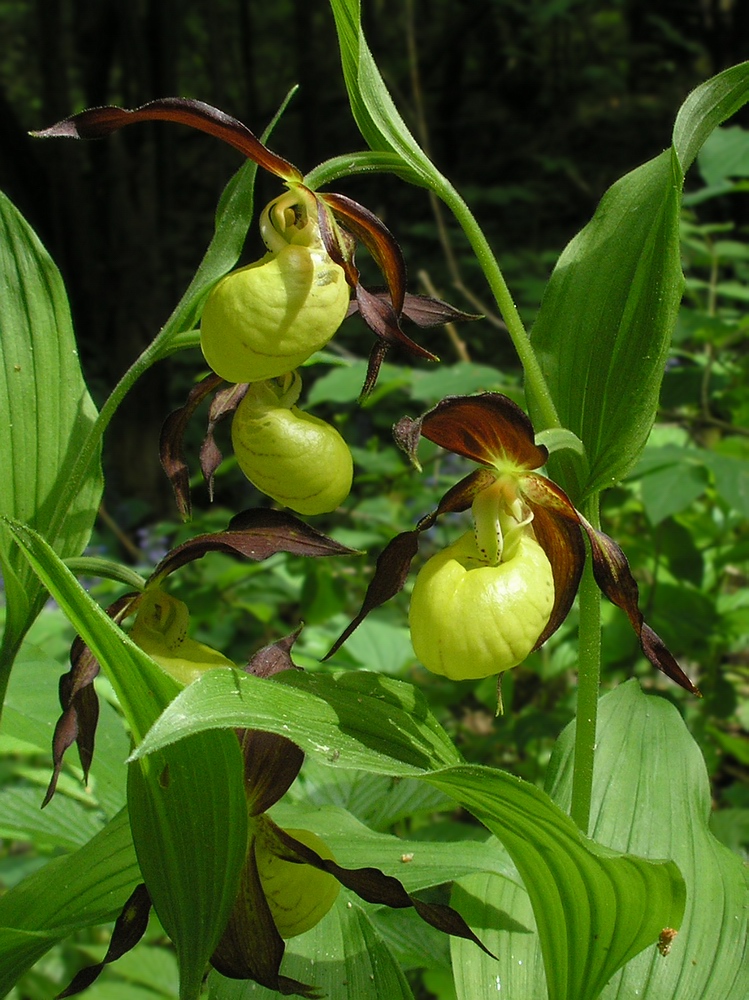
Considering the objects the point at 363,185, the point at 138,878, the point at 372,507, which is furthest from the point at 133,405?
the point at 138,878

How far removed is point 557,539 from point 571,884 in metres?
0.35

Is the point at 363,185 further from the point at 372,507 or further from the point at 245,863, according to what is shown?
the point at 245,863

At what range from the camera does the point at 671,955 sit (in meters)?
0.95

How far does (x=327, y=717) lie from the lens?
2.61ft

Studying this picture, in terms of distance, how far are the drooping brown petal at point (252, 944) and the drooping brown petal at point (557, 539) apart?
0.39 m

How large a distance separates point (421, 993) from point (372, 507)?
3.58 ft

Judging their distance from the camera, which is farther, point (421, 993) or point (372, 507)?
point (372, 507)

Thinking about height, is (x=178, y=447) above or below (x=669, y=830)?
above

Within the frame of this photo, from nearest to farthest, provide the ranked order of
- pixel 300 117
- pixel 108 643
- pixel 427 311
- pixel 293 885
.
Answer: pixel 108 643 → pixel 293 885 → pixel 427 311 → pixel 300 117

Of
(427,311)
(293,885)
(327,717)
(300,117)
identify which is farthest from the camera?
(300,117)

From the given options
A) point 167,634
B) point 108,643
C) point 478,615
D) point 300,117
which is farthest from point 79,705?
point 300,117

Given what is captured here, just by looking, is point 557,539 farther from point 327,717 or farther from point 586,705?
point 327,717

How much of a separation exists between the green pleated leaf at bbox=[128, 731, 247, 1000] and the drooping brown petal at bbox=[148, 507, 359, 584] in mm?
243

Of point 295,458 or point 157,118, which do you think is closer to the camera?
point 157,118
